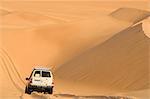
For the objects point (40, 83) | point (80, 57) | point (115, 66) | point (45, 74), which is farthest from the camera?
point (80, 57)

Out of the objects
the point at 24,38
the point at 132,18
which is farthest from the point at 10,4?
the point at 24,38

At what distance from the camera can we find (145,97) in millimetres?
24734

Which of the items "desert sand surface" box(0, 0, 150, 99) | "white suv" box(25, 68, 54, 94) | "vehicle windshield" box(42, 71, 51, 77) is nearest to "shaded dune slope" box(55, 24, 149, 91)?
"desert sand surface" box(0, 0, 150, 99)

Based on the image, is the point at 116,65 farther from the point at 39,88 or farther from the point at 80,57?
the point at 39,88

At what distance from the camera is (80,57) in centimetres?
4581

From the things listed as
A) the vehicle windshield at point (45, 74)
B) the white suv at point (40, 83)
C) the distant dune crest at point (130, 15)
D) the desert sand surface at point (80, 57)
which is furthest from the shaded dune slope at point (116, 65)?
the distant dune crest at point (130, 15)

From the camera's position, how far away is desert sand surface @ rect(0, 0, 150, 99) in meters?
34.4

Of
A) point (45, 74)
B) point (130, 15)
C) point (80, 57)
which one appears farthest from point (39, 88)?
point (130, 15)

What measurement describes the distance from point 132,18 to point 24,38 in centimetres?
2557

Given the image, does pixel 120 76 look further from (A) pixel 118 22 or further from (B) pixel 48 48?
(A) pixel 118 22

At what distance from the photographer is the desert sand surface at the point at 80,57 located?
34375 mm

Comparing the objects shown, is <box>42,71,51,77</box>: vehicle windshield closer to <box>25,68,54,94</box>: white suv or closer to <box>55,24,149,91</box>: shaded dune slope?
<box>25,68,54,94</box>: white suv

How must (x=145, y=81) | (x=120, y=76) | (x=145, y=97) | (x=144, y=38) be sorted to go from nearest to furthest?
(x=145, y=97)
(x=145, y=81)
(x=120, y=76)
(x=144, y=38)

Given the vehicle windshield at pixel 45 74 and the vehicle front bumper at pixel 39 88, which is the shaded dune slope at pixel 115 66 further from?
the vehicle front bumper at pixel 39 88
